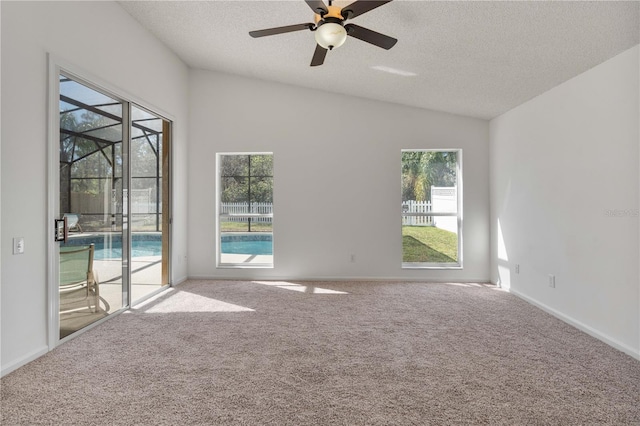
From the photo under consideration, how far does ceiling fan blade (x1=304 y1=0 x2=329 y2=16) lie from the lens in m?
2.14

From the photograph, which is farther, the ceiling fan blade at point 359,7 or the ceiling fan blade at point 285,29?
the ceiling fan blade at point 285,29

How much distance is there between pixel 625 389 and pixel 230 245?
4733 millimetres

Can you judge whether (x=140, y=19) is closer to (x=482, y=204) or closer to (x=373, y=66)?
(x=373, y=66)

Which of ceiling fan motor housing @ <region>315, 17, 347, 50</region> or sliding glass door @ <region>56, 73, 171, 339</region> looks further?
sliding glass door @ <region>56, 73, 171, 339</region>

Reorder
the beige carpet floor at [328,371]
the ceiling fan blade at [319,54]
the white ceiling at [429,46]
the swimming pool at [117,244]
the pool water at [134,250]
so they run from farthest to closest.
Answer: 1. the pool water at [134,250]
2. the swimming pool at [117,244]
3. the ceiling fan blade at [319,54]
4. the white ceiling at [429,46]
5. the beige carpet floor at [328,371]

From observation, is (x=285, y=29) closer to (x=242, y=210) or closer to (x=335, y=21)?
(x=335, y=21)

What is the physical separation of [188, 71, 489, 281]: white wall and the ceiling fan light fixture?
2.65 meters

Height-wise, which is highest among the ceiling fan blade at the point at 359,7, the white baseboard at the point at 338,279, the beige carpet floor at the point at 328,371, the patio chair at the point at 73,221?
the ceiling fan blade at the point at 359,7

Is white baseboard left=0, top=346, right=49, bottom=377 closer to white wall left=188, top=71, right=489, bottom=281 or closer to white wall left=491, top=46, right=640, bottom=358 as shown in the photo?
white wall left=188, top=71, right=489, bottom=281

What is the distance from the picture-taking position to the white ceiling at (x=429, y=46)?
246 cm

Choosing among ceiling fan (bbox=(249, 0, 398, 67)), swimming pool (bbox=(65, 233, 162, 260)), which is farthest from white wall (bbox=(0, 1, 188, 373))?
ceiling fan (bbox=(249, 0, 398, 67))

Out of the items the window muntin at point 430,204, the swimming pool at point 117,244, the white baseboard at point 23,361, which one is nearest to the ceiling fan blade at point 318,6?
the swimming pool at point 117,244

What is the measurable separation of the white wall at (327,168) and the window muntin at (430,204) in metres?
0.16

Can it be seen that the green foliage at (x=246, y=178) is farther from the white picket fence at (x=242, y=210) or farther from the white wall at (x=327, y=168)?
the white wall at (x=327, y=168)
